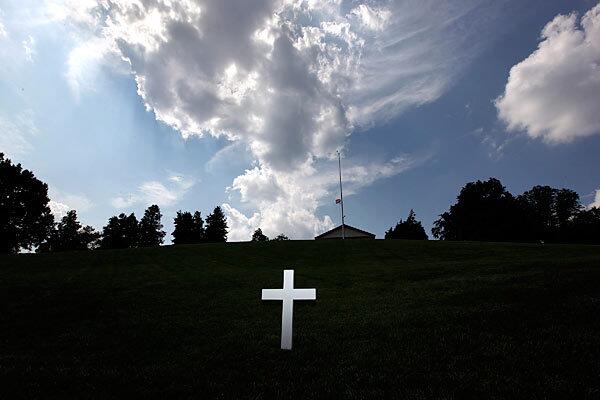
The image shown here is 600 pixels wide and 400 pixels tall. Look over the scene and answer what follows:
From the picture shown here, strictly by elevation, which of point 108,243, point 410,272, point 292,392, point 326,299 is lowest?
point 292,392

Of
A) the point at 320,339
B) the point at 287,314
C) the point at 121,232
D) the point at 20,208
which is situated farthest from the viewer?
the point at 121,232

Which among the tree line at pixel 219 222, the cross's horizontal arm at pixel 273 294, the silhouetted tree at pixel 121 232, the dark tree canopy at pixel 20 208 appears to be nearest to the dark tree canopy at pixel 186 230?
the tree line at pixel 219 222

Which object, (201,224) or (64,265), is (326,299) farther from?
(201,224)

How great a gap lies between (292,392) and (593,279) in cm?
1492

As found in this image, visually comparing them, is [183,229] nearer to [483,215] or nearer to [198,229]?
[198,229]

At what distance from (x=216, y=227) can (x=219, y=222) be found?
1931mm

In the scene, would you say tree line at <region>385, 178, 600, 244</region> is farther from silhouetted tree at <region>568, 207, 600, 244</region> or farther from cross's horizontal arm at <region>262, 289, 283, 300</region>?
cross's horizontal arm at <region>262, 289, 283, 300</region>

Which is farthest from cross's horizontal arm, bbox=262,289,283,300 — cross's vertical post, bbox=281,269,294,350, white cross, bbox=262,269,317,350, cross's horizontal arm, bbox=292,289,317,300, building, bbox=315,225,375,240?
building, bbox=315,225,375,240

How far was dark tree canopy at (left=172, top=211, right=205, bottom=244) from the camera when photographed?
117 metres

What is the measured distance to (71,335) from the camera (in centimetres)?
1323

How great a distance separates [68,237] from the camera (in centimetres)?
11525

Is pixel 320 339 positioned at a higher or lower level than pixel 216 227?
lower

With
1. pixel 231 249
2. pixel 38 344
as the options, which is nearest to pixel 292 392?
pixel 38 344

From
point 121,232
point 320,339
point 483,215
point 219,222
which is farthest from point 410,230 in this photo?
point 320,339
